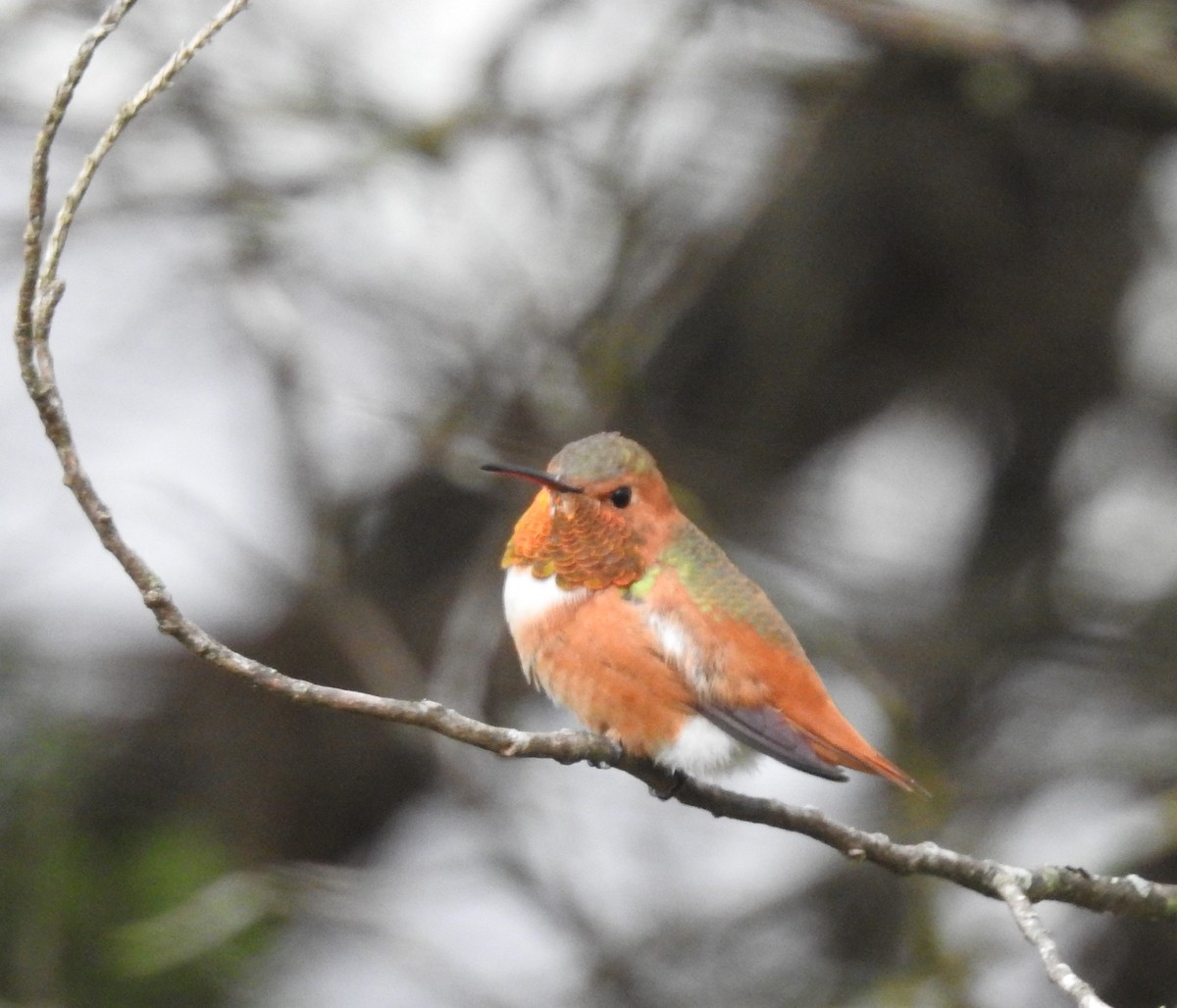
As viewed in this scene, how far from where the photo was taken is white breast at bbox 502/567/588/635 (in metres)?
2.61

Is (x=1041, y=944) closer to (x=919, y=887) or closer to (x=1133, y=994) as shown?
(x=919, y=887)

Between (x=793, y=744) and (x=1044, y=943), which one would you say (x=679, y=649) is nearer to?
(x=793, y=744)

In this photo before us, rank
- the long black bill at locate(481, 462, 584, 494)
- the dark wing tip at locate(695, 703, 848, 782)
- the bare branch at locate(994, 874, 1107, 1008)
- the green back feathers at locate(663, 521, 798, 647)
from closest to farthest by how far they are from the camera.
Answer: the bare branch at locate(994, 874, 1107, 1008)
the long black bill at locate(481, 462, 584, 494)
the dark wing tip at locate(695, 703, 848, 782)
the green back feathers at locate(663, 521, 798, 647)

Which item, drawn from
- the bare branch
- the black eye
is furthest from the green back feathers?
the bare branch

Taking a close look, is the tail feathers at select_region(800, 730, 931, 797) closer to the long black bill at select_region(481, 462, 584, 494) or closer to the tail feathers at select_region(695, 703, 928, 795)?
the tail feathers at select_region(695, 703, 928, 795)

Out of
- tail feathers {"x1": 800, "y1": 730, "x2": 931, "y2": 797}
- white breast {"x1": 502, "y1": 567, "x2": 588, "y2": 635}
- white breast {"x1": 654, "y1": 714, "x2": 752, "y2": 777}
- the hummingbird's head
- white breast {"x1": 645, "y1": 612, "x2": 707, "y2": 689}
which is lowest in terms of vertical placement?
white breast {"x1": 654, "y1": 714, "x2": 752, "y2": 777}

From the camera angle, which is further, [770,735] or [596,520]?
[596,520]

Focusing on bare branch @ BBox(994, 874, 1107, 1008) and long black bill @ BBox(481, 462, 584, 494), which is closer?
bare branch @ BBox(994, 874, 1107, 1008)

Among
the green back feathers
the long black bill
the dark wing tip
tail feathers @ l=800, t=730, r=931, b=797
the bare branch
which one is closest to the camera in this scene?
the bare branch

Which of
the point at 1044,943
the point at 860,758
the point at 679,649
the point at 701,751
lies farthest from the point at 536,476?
the point at 1044,943

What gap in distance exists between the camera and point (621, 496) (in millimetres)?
2637

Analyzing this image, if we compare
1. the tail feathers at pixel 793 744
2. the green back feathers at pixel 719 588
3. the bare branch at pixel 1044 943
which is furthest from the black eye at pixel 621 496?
the bare branch at pixel 1044 943

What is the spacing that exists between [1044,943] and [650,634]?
32.8 inches

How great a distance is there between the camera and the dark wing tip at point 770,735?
2.38m
